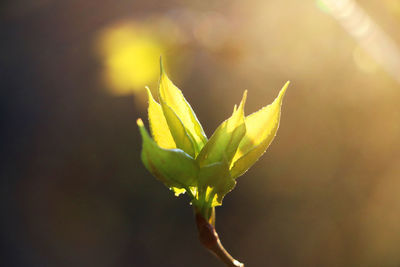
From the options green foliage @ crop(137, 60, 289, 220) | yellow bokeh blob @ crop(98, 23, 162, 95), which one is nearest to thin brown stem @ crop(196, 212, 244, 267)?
green foliage @ crop(137, 60, 289, 220)

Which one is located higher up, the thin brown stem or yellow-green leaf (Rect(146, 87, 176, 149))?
yellow-green leaf (Rect(146, 87, 176, 149))

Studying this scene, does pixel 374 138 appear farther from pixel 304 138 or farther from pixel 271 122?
pixel 271 122

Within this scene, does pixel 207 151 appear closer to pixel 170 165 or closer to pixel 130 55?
pixel 170 165

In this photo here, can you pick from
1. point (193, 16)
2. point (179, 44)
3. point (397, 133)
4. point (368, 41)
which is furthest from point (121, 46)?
point (397, 133)

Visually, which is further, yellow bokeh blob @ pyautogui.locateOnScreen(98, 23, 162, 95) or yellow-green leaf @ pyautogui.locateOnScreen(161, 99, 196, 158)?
yellow bokeh blob @ pyautogui.locateOnScreen(98, 23, 162, 95)

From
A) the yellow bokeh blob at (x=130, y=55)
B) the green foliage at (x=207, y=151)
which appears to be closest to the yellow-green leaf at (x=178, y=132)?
the green foliage at (x=207, y=151)

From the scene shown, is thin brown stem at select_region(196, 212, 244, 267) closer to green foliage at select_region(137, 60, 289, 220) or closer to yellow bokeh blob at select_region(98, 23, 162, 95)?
green foliage at select_region(137, 60, 289, 220)

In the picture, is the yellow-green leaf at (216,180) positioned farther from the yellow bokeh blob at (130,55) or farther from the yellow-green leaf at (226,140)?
the yellow bokeh blob at (130,55)
